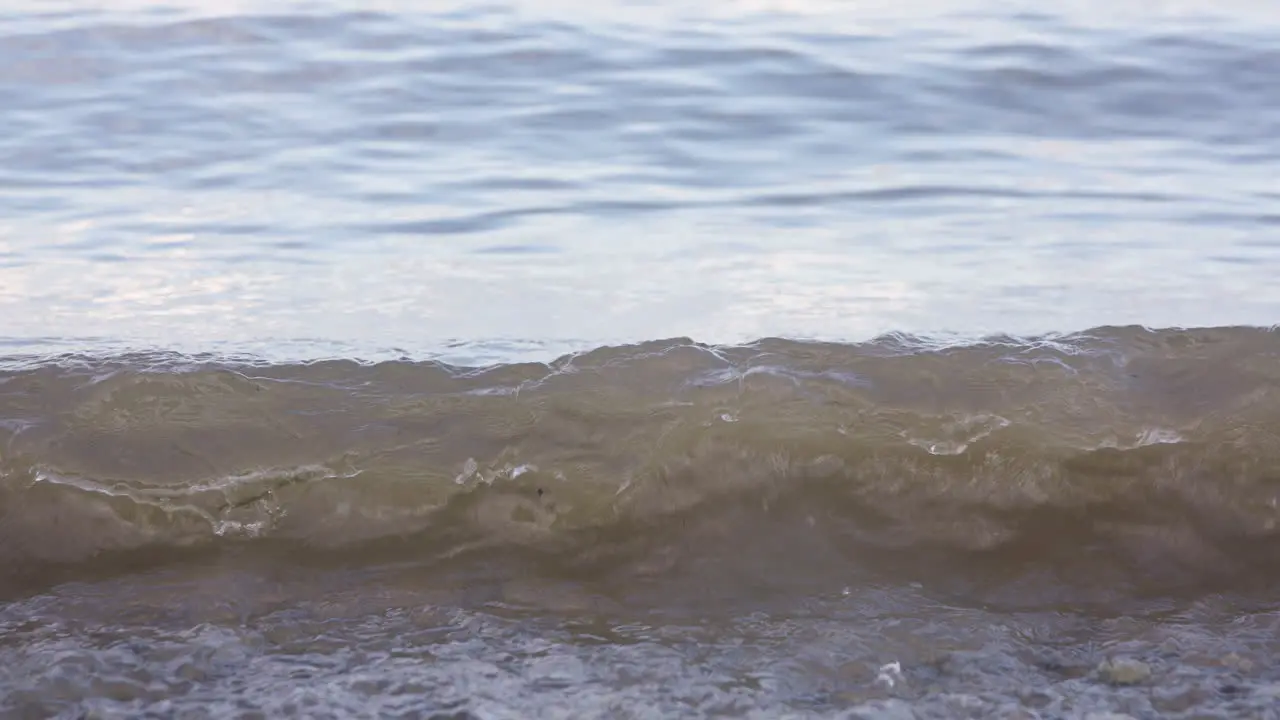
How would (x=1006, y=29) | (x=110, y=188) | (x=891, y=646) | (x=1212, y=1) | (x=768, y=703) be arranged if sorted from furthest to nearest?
(x=1212, y=1) → (x=1006, y=29) → (x=110, y=188) → (x=891, y=646) → (x=768, y=703)

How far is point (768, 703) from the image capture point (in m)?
2.27

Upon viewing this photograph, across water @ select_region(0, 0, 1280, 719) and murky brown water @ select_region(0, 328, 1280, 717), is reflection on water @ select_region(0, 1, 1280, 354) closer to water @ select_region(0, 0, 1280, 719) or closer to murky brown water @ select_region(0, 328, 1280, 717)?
water @ select_region(0, 0, 1280, 719)

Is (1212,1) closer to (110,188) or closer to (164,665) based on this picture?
(110,188)

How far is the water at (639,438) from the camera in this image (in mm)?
2408

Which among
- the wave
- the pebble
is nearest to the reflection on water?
the wave

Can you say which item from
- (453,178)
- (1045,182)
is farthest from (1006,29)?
(453,178)

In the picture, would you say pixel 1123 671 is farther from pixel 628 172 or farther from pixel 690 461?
pixel 628 172

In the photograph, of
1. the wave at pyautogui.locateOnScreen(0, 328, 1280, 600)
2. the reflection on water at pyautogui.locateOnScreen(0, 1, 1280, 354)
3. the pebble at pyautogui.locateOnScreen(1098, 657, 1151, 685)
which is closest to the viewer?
the pebble at pyautogui.locateOnScreen(1098, 657, 1151, 685)

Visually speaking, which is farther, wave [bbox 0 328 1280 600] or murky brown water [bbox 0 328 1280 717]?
wave [bbox 0 328 1280 600]

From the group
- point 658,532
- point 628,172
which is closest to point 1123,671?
point 658,532

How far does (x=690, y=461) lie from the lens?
9.88 ft

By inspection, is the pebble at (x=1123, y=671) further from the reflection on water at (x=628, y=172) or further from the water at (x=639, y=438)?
the reflection on water at (x=628, y=172)

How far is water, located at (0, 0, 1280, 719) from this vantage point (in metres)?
2.41

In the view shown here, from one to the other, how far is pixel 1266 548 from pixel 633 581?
1293 mm
